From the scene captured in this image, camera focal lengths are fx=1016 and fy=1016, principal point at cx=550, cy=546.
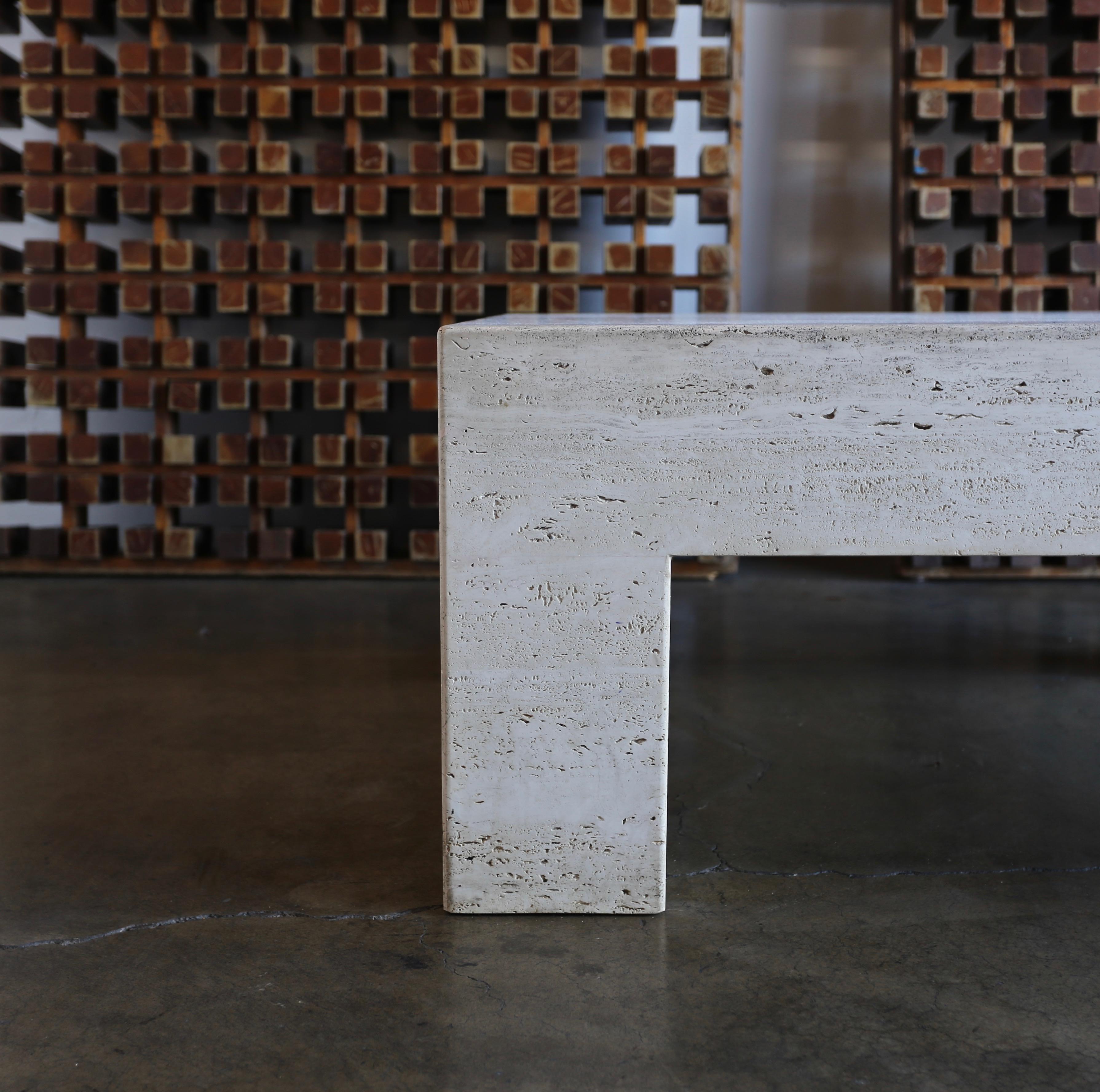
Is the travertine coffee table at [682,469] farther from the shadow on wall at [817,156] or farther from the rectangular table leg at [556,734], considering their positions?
the shadow on wall at [817,156]

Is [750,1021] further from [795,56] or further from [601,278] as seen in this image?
[795,56]

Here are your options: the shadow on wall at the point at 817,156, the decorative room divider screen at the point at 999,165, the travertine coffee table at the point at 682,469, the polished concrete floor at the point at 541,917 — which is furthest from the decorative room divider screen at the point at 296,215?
the travertine coffee table at the point at 682,469

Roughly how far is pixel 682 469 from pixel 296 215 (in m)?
2.79

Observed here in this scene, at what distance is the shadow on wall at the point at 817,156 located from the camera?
12.4 ft

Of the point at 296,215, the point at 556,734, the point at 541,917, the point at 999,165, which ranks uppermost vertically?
the point at 999,165

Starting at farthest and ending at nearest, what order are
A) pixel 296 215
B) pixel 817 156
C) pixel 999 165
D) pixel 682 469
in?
pixel 817 156
pixel 296 215
pixel 999 165
pixel 682 469

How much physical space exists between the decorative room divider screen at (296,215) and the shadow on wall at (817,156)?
435 millimetres

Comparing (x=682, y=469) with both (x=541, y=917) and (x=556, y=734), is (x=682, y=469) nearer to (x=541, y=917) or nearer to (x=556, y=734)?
(x=556, y=734)

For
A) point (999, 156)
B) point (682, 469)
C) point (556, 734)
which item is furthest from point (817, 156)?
point (556, 734)

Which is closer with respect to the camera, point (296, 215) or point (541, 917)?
point (541, 917)

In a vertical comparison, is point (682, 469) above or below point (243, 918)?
above

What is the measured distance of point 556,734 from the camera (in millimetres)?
1138

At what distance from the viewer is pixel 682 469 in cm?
109

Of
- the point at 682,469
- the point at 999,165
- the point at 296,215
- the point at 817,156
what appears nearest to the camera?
the point at 682,469
